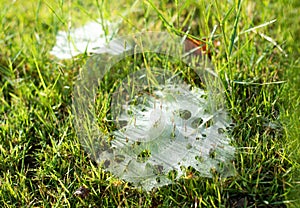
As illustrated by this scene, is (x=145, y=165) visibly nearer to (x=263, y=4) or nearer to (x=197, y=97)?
(x=197, y=97)

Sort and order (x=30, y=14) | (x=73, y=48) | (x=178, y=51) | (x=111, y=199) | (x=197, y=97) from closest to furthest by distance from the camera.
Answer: (x=111, y=199) < (x=197, y=97) < (x=178, y=51) < (x=73, y=48) < (x=30, y=14)

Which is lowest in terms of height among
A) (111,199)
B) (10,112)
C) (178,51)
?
(111,199)

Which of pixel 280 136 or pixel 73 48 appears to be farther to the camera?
pixel 73 48

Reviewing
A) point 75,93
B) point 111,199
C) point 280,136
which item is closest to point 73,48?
point 75,93

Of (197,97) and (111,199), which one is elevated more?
(197,97)

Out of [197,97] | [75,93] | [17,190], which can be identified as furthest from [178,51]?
[17,190]

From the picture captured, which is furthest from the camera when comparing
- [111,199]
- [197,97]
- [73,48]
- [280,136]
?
[73,48]

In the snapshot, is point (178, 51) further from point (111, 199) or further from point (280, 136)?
point (111, 199)
